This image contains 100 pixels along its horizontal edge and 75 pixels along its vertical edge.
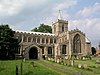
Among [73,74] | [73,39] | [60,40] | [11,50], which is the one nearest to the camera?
[73,74]

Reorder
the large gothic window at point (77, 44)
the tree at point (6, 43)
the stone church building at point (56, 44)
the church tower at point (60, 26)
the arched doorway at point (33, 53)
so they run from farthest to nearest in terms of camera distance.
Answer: the church tower at point (60, 26) → the large gothic window at point (77, 44) → the stone church building at point (56, 44) → the arched doorway at point (33, 53) → the tree at point (6, 43)

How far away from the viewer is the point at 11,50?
48688 millimetres

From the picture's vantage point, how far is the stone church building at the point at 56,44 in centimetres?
6207

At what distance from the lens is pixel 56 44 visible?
66.6 meters

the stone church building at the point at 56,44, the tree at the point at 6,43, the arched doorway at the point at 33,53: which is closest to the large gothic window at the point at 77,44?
the stone church building at the point at 56,44

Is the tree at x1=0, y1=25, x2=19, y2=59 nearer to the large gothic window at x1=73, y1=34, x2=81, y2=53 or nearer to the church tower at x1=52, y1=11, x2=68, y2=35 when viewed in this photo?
the large gothic window at x1=73, y1=34, x2=81, y2=53

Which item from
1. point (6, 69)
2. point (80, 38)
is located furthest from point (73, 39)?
point (6, 69)

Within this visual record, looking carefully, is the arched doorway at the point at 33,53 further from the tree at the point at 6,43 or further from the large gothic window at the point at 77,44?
the large gothic window at the point at 77,44

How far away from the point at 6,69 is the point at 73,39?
4090cm

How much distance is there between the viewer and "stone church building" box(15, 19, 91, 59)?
62.1m

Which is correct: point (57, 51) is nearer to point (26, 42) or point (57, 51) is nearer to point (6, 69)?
point (26, 42)

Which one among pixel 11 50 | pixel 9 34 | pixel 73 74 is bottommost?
pixel 73 74

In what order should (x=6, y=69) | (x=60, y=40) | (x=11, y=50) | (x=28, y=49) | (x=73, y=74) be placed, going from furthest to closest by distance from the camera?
(x=60, y=40), (x=28, y=49), (x=11, y=50), (x=6, y=69), (x=73, y=74)

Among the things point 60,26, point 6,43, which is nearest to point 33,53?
point 6,43
